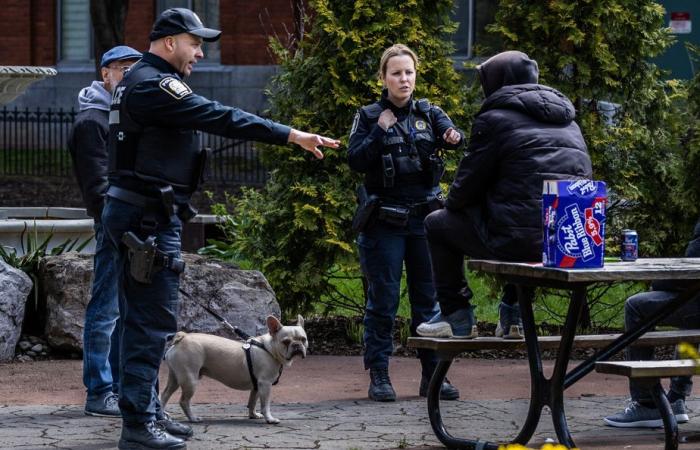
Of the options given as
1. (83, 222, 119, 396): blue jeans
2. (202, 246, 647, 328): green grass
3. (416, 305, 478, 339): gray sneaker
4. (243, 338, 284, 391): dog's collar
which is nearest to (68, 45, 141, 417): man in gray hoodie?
(83, 222, 119, 396): blue jeans

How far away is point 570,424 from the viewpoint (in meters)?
6.88

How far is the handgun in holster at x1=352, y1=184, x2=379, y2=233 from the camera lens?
7559 millimetres

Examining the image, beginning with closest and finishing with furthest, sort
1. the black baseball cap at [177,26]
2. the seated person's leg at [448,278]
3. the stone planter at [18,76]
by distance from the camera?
the black baseball cap at [177,26] → the seated person's leg at [448,278] → the stone planter at [18,76]

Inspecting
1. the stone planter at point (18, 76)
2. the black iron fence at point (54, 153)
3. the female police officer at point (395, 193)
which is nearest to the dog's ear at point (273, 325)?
the female police officer at point (395, 193)

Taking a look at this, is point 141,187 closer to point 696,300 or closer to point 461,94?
point 696,300

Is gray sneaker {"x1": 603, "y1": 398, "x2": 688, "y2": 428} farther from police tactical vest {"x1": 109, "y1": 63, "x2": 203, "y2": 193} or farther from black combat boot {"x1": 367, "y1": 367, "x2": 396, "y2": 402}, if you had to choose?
police tactical vest {"x1": 109, "y1": 63, "x2": 203, "y2": 193}

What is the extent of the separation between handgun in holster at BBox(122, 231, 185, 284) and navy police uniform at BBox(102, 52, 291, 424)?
1 cm

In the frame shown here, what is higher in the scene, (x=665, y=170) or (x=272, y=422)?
(x=665, y=170)

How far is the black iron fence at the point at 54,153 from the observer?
2259cm

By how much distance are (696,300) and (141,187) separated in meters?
2.95

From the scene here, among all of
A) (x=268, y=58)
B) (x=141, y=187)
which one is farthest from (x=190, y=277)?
(x=268, y=58)

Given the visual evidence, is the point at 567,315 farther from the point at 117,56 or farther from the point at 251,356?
the point at 117,56

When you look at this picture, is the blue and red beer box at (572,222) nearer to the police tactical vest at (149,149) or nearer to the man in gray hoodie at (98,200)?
the police tactical vest at (149,149)

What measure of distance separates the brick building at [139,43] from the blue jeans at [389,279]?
17728 millimetres
